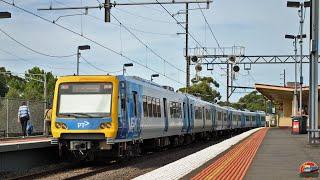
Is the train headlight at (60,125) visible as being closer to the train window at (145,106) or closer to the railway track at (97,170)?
the railway track at (97,170)

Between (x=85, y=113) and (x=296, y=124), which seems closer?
(x=85, y=113)

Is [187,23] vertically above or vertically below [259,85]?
above

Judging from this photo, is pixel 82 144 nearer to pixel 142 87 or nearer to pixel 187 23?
pixel 142 87

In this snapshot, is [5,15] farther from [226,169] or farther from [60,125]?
[226,169]

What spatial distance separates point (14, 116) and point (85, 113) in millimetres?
8529

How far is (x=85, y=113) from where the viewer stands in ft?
59.1

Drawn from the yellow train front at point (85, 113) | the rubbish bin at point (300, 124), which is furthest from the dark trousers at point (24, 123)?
the rubbish bin at point (300, 124)

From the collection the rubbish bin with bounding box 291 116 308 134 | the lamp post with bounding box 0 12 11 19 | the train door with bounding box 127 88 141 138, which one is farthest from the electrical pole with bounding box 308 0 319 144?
the rubbish bin with bounding box 291 116 308 134

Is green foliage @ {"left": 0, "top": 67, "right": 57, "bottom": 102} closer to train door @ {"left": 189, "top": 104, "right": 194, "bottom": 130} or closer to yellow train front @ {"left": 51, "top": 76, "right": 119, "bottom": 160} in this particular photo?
train door @ {"left": 189, "top": 104, "right": 194, "bottom": 130}

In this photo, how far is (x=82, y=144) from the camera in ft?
58.3

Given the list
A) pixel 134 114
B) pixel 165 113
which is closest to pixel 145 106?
pixel 134 114

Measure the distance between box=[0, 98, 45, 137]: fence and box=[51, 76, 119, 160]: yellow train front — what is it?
673cm

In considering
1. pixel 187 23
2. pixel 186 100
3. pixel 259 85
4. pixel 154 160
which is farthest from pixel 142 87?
pixel 259 85

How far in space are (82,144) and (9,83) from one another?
100807mm
